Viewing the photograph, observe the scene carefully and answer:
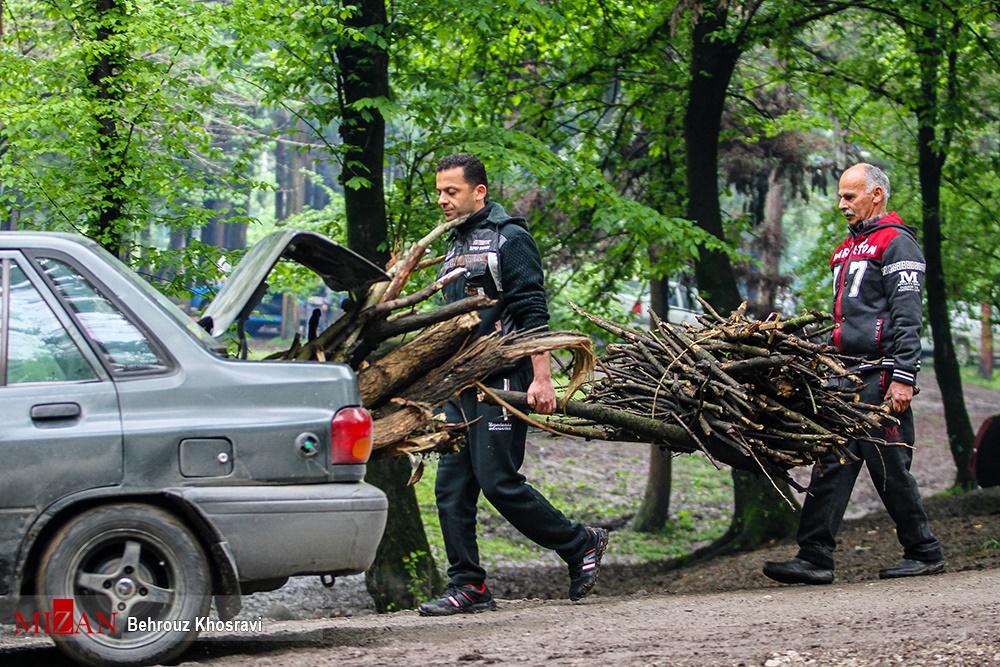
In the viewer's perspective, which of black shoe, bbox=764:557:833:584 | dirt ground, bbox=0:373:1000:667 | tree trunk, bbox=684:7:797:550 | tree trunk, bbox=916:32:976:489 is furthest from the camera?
tree trunk, bbox=916:32:976:489

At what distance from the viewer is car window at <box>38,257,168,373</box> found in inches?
199

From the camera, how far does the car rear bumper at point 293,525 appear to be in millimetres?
4980

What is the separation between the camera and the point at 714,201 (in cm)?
1340

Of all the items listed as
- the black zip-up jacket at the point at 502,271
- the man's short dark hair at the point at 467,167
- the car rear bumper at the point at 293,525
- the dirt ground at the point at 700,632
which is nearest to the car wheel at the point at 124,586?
the car rear bumper at the point at 293,525

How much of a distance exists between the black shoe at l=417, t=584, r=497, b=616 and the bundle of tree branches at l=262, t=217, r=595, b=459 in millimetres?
1103

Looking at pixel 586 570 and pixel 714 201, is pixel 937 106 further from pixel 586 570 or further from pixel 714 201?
pixel 586 570

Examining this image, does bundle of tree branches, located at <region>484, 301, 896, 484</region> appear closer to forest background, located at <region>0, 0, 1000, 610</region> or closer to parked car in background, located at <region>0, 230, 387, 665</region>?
forest background, located at <region>0, 0, 1000, 610</region>

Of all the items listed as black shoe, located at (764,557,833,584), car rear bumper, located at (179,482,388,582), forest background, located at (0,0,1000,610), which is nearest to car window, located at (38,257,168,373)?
car rear bumper, located at (179,482,388,582)

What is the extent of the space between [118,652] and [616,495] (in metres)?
15.2

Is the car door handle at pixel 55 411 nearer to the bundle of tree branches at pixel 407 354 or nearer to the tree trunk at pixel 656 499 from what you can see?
the bundle of tree branches at pixel 407 354

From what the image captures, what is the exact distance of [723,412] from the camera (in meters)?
7.01

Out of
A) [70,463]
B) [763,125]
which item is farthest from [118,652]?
[763,125]

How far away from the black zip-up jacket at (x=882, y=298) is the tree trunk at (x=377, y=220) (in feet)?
13.9

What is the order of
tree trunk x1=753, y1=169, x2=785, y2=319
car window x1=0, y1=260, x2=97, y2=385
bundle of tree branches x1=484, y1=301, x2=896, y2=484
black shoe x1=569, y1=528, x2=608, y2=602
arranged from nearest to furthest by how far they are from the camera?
1. car window x1=0, y1=260, x2=97, y2=385
2. bundle of tree branches x1=484, y1=301, x2=896, y2=484
3. black shoe x1=569, y1=528, x2=608, y2=602
4. tree trunk x1=753, y1=169, x2=785, y2=319
